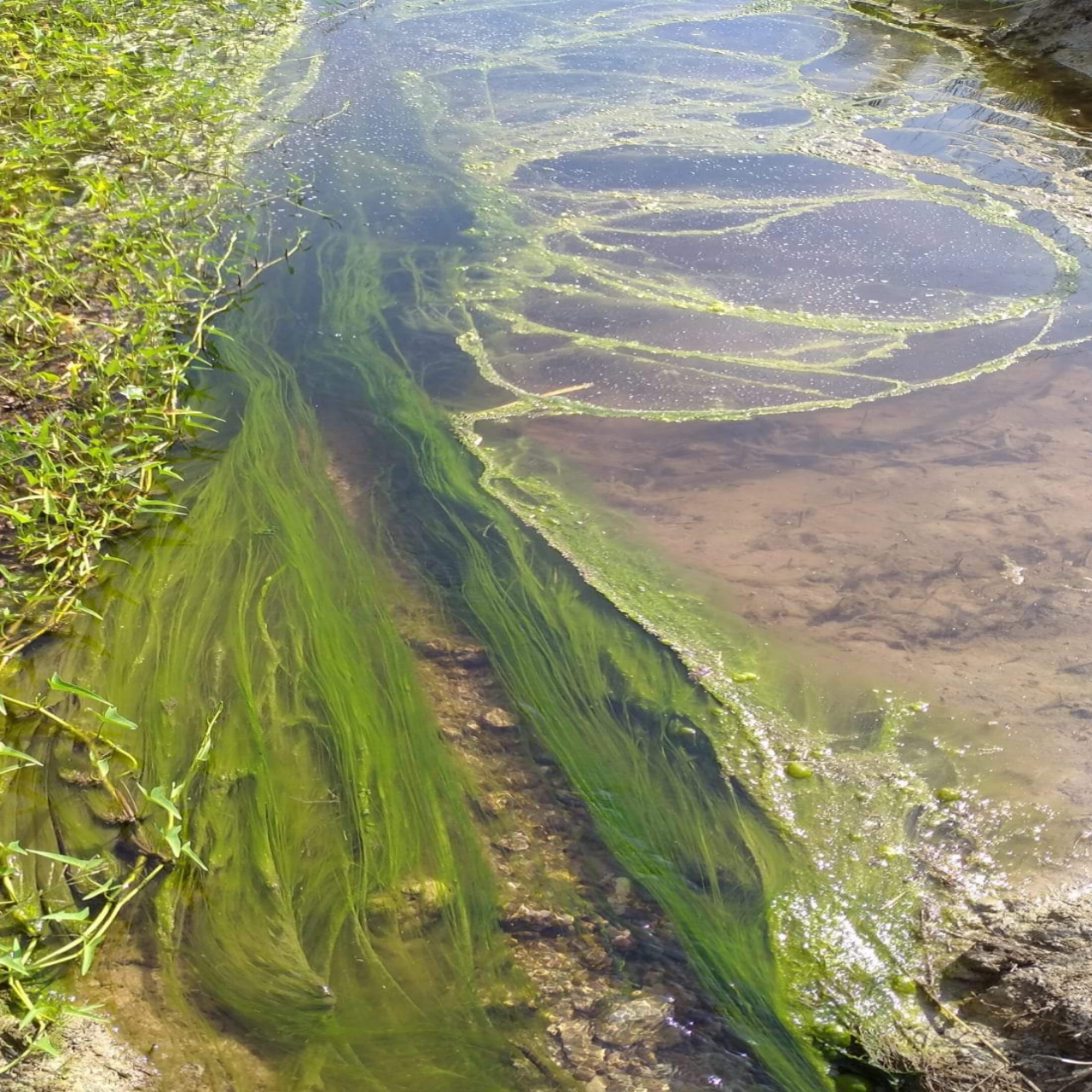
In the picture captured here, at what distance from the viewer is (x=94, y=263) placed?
12.2ft

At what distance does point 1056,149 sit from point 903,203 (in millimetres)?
1319

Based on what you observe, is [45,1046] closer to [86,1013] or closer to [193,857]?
[86,1013]

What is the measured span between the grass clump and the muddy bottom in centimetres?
137

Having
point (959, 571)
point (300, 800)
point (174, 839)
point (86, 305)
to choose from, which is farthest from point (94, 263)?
point (959, 571)

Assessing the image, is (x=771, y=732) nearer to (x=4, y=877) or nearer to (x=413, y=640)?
(x=413, y=640)

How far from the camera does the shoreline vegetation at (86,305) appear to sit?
6.38 ft

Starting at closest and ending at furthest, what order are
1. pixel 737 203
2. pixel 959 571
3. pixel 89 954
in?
1. pixel 89 954
2. pixel 959 571
3. pixel 737 203

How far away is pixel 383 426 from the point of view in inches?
133

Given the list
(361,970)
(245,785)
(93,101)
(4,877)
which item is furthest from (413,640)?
(93,101)

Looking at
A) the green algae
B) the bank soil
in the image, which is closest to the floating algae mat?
the green algae

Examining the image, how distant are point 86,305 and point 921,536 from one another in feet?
9.84

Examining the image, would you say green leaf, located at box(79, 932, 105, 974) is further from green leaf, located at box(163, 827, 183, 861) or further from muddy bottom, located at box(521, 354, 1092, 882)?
muddy bottom, located at box(521, 354, 1092, 882)

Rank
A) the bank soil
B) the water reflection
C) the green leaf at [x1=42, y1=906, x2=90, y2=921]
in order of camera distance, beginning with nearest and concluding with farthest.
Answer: the green leaf at [x1=42, y1=906, x2=90, y2=921] < the water reflection < the bank soil

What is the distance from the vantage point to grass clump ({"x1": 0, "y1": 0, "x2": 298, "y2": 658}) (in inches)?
107
